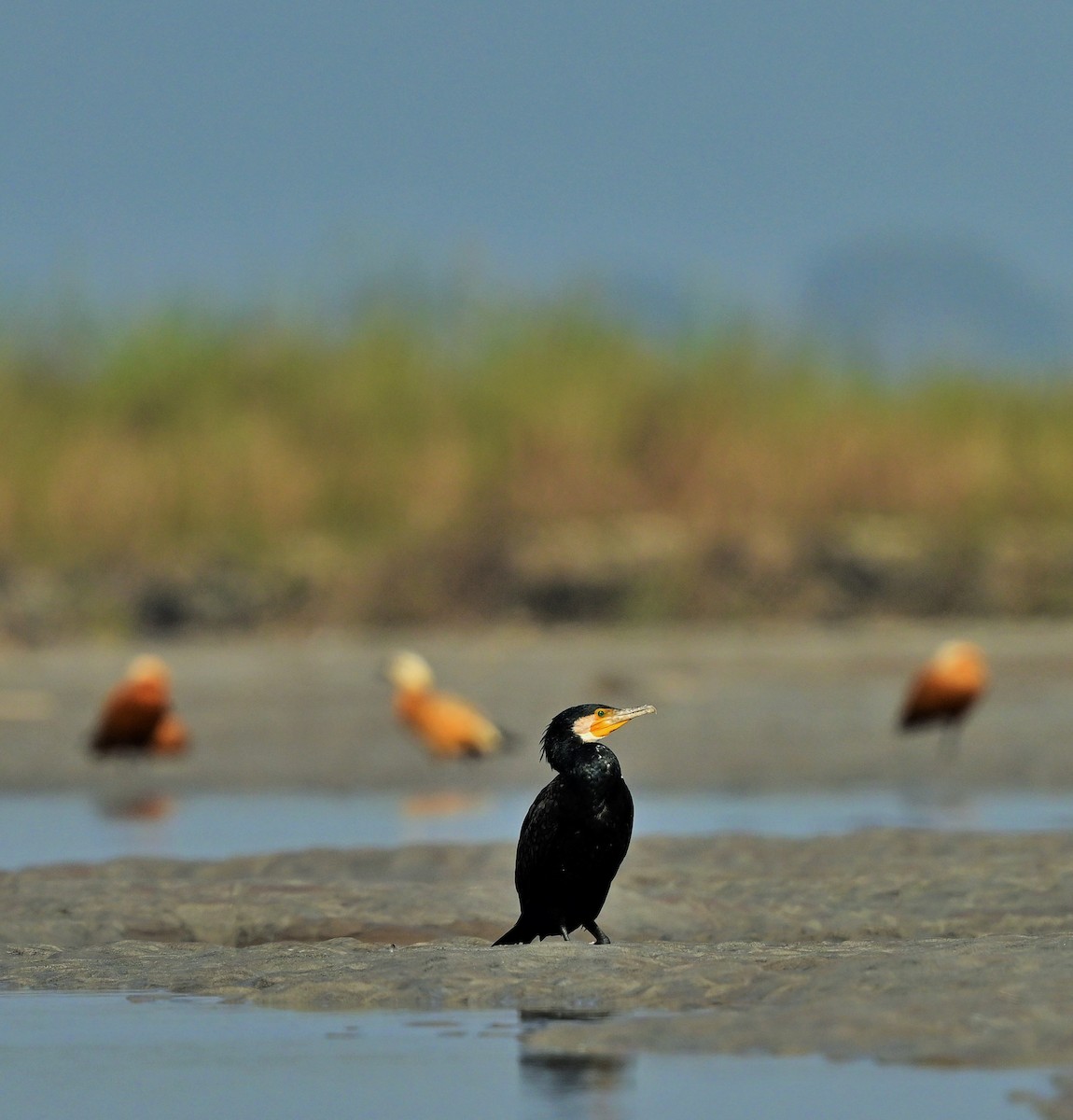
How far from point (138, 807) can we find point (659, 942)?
17.8 feet

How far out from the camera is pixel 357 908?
7.45 m

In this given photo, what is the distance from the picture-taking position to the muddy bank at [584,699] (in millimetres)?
13102

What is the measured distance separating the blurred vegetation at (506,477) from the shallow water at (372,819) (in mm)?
11148

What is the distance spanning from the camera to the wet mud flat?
505cm

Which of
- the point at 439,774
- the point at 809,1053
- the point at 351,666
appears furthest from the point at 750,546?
the point at 809,1053

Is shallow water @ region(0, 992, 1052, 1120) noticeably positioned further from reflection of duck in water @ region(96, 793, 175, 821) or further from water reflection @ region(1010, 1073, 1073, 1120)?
reflection of duck in water @ region(96, 793, 175, 821)

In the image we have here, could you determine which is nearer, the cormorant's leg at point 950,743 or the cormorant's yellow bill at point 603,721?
the cormorant's yellow bill at point 603,721

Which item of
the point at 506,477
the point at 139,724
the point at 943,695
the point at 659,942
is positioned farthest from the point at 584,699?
the point at 659,942

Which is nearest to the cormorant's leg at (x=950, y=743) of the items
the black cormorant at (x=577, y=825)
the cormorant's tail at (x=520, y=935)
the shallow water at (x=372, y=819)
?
the shallow water at (x=372, y=819)

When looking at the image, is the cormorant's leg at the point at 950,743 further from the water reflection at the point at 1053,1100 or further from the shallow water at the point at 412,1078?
the water reflection at the point at 1053,1100

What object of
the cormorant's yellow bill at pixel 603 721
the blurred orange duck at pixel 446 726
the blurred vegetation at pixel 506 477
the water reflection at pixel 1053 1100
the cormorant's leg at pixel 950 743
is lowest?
the water reflection at pixel 1053 1100

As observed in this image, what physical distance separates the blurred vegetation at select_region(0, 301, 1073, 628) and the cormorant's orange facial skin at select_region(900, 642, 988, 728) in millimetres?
9204

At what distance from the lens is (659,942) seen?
6.77 m

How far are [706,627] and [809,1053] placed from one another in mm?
18491
